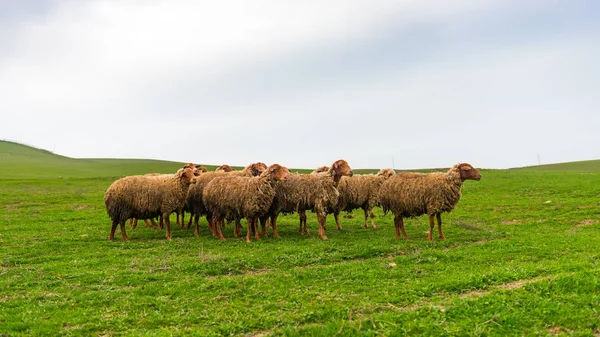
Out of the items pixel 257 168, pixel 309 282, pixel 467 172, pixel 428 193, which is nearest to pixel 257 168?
pixel 257 168

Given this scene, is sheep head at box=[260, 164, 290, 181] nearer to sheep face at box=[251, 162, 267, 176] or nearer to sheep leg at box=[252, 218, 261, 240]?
sheep leg at box=[252, 218, 261, 240]

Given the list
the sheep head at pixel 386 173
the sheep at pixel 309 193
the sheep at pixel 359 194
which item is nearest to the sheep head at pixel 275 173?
the sheep at pixel 309 193

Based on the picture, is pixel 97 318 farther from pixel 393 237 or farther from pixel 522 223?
pixel 522 223

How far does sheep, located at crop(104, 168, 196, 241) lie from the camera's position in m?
Result: 16.9

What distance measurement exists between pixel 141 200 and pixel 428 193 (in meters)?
11.0

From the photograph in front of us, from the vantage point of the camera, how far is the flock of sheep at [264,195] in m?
16.4

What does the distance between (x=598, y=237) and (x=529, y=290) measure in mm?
8743

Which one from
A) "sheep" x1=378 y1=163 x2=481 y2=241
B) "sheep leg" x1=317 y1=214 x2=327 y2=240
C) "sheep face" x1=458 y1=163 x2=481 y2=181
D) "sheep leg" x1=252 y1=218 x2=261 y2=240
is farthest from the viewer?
"sheep leg" x1=317 y1=214 x2=327 y2=240

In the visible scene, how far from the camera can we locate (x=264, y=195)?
55.0 feet

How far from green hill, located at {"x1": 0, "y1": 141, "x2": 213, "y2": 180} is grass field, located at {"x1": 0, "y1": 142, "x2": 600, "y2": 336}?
5280 centimetres

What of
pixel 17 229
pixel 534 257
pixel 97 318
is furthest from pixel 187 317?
pixel 17 229

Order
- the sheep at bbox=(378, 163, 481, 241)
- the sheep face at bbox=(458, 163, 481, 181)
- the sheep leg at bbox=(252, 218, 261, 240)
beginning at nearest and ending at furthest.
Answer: the sheep at bbox=(378, 163, 481, 241)
the sheep face at bbox=(458, 163, 481, 181)
the sheep leg at bbox=(252, 218, 261, 240)

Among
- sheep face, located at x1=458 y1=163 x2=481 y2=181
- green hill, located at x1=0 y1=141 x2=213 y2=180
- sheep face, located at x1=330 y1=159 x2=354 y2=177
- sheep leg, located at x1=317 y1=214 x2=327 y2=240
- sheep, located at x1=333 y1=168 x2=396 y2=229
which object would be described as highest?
green hill, located at x1=0 y1=141 x2=213 y2=180

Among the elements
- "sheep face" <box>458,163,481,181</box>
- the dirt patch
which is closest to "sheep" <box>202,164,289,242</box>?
"sheep face" <box>458,163,481,181</box>
